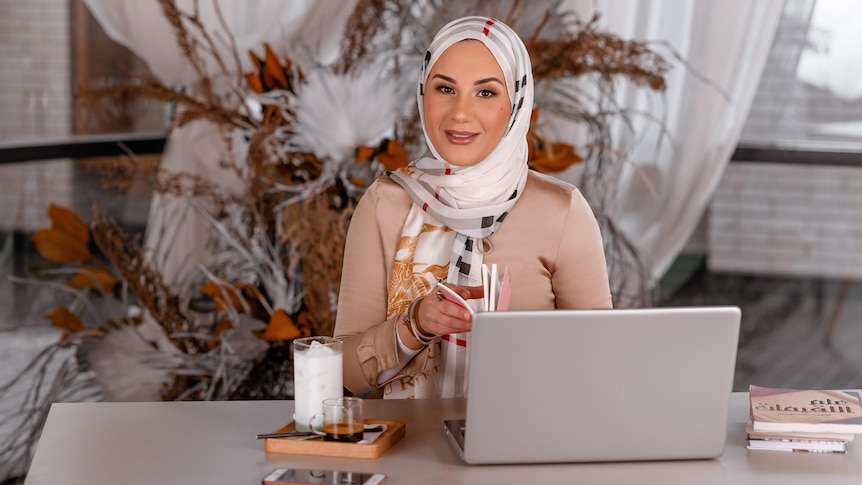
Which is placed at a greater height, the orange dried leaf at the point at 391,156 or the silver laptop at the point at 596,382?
the orange dried leaf at the point at 391,156

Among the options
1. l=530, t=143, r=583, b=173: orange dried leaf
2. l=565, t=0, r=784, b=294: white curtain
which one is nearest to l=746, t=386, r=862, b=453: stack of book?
l=530, t=143, r=583, b=173: orange dried leaf

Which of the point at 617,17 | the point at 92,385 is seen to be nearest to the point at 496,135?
the point at 92,385

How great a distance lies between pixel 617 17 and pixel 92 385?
2.25 metres

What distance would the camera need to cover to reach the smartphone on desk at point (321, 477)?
1202 mm

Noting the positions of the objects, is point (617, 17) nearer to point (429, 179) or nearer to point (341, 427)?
point (429, 179)

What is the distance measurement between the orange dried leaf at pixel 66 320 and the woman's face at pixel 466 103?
1.32 meters

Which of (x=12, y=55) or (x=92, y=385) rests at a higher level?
(x=12, y=55)

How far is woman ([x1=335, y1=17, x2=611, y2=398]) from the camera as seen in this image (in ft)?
5.43

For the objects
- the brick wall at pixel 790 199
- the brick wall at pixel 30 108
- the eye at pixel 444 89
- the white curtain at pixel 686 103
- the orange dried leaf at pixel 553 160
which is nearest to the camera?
the eye at pixel 444 89

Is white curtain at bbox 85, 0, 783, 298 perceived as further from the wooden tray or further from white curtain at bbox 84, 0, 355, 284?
the wooden tray

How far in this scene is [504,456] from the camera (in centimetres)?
127

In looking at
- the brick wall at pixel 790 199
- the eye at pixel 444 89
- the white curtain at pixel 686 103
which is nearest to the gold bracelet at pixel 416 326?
the eye at pixel 444 89

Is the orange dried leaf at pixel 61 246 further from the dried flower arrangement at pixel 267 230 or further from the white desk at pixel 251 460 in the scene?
the white desk at pixel 251 460

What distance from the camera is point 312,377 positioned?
1.37m
